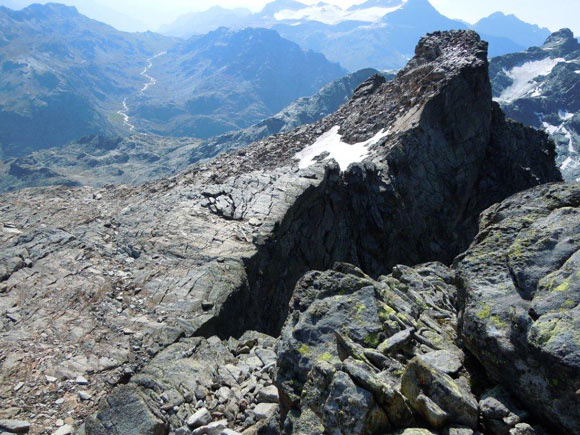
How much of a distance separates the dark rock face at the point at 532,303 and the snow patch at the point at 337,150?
33.9m

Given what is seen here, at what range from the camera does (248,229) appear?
34.5 m

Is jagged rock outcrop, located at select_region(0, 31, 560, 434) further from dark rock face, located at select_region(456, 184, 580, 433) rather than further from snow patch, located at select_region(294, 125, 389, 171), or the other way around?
dark rock face, located at select_region(456, 184, 580, 433)

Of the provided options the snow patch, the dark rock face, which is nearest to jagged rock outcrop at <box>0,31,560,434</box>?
the snow patch

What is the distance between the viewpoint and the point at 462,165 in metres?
55.3

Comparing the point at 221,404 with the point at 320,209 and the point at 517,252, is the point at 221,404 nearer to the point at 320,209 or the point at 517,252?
the point at 517,252

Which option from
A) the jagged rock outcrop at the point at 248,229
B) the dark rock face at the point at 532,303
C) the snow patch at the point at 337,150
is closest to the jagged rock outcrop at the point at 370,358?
the jagged rock outcrop at the point at 248,229

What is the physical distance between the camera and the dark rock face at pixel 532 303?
9930mm

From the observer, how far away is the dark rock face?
32.6ft

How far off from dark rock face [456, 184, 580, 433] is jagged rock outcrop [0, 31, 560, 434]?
77.6 inches

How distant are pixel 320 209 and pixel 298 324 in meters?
27.8

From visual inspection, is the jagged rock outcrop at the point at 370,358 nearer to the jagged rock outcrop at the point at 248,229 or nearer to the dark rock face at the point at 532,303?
the jagged rock outcrop at the point at 248,229

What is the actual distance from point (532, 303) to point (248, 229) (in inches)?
982

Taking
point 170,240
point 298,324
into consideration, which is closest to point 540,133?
point 170,240

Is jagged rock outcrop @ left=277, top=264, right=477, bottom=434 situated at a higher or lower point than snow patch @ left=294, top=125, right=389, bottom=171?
lower
